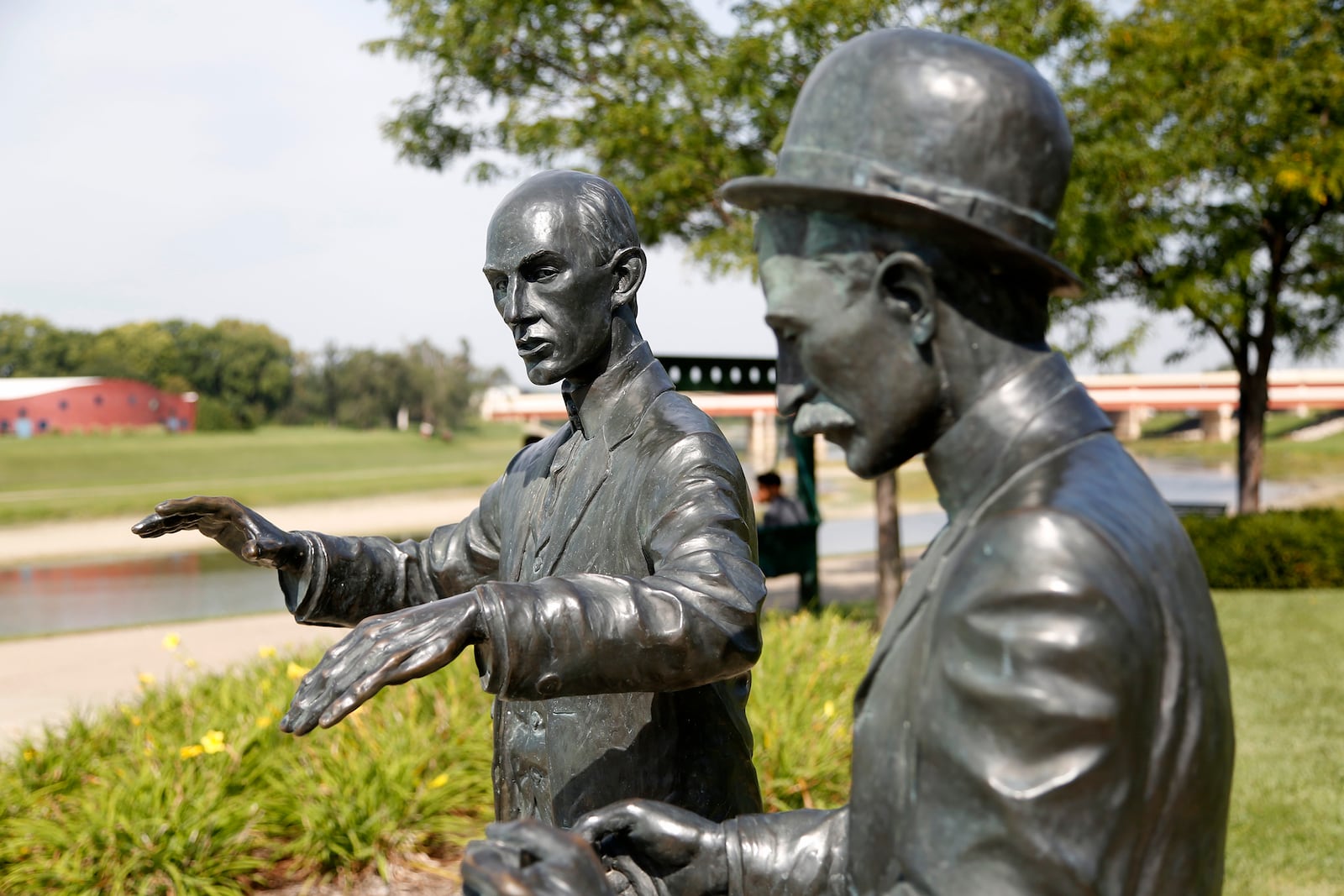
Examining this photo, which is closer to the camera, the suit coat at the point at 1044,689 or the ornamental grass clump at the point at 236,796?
the suit coat at the point at 1044,689

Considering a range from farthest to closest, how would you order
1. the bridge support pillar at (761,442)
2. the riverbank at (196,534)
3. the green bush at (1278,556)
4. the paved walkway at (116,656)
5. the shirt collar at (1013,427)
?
the bridge support pillar at (761,442) → the riverbank at (196,534) → the green bush at (1278,556) → the paved walkway at (116,656) → the shirt collar at (1013,427)

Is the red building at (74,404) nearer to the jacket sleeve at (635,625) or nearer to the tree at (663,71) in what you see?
the tree at (663,71)

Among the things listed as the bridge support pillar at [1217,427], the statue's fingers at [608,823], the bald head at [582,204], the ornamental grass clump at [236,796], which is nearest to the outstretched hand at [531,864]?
the statue's fingers at [608,823]

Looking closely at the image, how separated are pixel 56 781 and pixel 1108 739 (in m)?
5.87

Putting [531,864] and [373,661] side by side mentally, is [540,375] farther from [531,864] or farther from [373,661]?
[531,864]

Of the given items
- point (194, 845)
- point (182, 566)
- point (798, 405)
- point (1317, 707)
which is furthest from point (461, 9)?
point (182, 566)

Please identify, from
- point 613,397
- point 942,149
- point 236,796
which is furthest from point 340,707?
point 236,796

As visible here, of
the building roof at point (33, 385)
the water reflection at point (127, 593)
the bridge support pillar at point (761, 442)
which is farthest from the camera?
the building roof at point (33, 385)

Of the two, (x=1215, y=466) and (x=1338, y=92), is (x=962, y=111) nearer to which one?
(x=1338, y=92)

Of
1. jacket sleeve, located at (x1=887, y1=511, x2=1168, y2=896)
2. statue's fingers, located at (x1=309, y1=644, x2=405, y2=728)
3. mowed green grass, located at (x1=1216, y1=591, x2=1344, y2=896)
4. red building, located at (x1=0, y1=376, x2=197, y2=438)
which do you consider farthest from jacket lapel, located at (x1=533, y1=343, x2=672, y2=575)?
red building, located at (x1=0, y1=376, x2=197, y2=438)

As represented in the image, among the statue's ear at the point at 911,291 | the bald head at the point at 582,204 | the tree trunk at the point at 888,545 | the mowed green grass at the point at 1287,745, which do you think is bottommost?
the mowed green grass at the point at 1287,745

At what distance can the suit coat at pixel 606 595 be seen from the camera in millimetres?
1754

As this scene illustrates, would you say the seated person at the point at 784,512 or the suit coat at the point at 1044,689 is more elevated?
the suit coat at the point at 1044,689

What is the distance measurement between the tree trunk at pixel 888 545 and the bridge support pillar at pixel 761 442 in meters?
13.9
